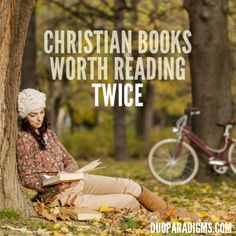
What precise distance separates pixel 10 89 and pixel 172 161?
5.62 meters

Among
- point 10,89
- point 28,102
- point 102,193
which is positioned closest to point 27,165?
point 28,102

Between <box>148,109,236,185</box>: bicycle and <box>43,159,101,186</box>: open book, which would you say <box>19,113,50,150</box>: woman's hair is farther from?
<box>148,109,236,185</box>: bicycle

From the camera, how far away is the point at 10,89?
262 inches

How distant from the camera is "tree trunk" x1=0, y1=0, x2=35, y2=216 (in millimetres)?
6566

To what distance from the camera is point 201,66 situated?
11.8 m

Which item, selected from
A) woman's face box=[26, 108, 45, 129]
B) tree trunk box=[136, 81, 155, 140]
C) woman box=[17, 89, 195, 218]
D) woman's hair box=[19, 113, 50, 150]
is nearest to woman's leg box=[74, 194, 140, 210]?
woman box=[17, 89, 195, 218]

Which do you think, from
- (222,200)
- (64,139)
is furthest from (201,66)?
(64,139)

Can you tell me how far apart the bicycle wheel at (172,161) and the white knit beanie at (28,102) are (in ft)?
15.8

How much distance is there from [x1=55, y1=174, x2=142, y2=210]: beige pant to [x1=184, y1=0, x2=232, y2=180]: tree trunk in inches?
176

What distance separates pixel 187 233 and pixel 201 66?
5.34m

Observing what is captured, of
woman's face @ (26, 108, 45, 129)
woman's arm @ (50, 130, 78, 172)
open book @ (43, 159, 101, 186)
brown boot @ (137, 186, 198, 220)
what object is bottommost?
brown boot @ (137, 186, 198, 220)

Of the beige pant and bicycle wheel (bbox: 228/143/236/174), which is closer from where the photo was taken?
the beige pant

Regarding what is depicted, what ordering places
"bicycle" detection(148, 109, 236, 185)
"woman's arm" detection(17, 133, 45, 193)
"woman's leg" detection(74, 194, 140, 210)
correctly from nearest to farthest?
"woman's arm" detection(17, 133, 45, 193) → "woman's leg" detection(74, 194, 140, 210) → "bicycle" detection(148, 109, 236, 185)

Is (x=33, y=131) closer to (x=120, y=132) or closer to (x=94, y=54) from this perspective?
(x=94, y=54)
